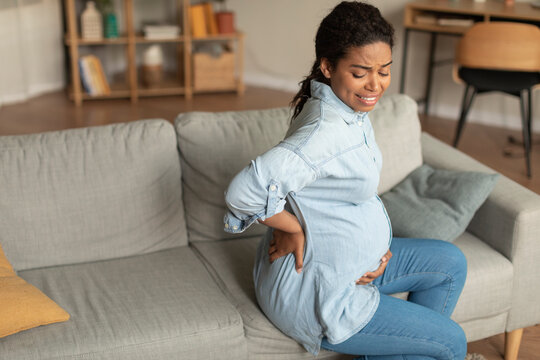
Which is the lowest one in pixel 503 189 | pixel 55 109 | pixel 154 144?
pixel 55 109

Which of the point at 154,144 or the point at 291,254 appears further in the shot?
the point at 154,144

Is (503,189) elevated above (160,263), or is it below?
above

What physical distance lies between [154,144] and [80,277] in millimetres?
462

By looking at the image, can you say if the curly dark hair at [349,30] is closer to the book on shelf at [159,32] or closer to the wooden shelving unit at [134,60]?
the wooden shelving unit at [134,60]

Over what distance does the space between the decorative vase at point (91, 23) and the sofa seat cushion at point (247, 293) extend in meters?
3.37

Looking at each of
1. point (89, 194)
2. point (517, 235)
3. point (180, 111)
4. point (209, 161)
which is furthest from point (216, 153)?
point (180, 111)

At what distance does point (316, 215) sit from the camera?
1571 mm

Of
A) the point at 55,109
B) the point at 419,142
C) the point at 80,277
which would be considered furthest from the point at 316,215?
the point at 55,109

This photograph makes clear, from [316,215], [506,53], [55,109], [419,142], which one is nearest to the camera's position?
[316,215]

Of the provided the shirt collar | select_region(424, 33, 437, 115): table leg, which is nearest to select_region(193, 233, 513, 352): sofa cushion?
the shirt collar

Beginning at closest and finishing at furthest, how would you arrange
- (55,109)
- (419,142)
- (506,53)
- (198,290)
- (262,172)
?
1. (262,172)
2. (198,290)
3. (419,142)
4. (506,53)
5. (55,109)

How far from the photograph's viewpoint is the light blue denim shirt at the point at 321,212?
145cm

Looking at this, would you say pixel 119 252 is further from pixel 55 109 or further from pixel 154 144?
pixel 55 109

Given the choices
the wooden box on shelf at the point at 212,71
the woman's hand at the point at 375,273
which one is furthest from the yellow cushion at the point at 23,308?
the wooden box on shelf at the point at 212,71
